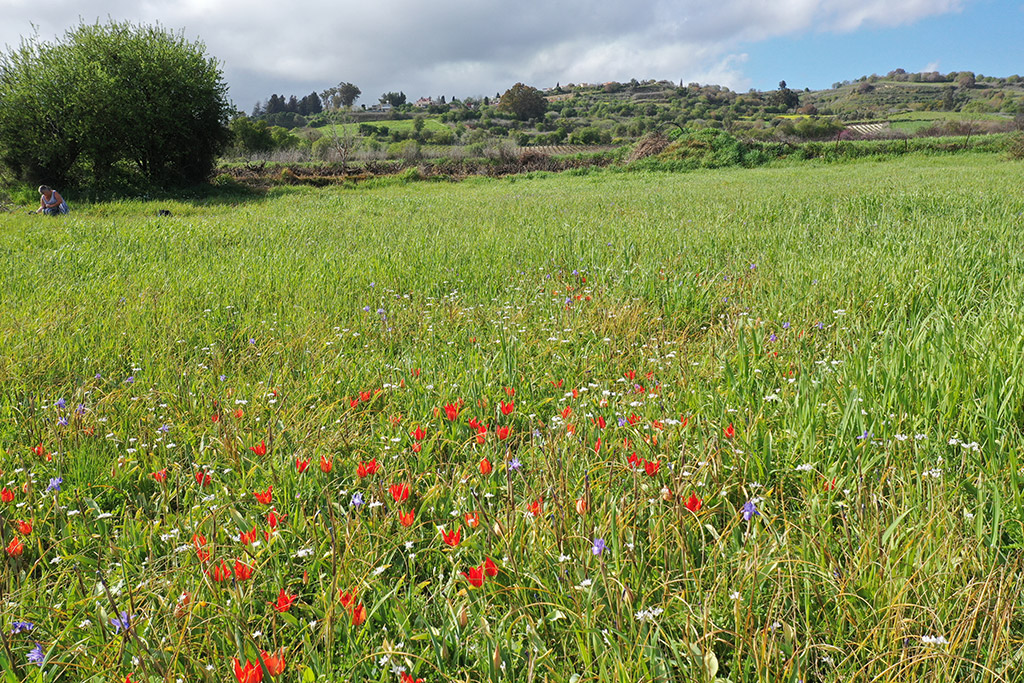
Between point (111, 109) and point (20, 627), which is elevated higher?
point (111, 109)

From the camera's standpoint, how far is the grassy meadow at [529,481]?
4.78 feet

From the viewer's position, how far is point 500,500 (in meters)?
2.14

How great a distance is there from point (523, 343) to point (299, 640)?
92.7 inches

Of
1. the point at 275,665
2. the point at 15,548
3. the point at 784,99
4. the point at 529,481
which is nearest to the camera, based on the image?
the point at 275,665

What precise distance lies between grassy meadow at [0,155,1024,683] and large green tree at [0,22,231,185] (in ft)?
71.2

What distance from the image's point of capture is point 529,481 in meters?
2.24

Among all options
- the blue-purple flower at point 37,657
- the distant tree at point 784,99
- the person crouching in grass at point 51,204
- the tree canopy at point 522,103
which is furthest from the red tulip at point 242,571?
the distant tree at point 784,99

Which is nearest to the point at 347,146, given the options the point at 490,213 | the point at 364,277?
the point at 490,213

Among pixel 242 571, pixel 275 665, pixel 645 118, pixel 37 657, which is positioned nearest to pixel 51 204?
Result: pixel 37 657

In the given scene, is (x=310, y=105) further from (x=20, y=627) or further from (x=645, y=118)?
(x=20, y=627)

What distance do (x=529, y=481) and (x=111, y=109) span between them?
26.7 m

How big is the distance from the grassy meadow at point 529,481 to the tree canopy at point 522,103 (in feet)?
398

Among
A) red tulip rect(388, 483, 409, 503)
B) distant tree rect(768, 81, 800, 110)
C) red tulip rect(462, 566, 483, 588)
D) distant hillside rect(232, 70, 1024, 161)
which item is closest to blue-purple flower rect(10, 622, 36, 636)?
red tulip rect(388, 483, 409, 503)

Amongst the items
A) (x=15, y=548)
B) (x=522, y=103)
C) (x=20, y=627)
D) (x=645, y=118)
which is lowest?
(x=20, y=627)
